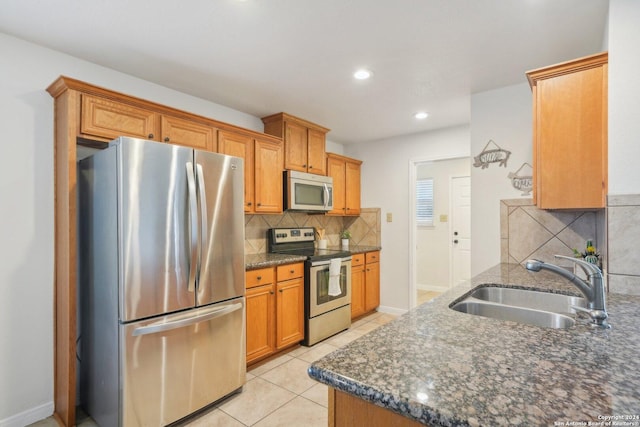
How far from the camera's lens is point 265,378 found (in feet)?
8.71

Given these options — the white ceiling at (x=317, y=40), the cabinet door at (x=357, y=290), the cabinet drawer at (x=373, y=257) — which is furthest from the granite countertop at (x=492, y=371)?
the cabinet drawer at (x=373, y=257)

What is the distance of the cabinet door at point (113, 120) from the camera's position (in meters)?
2.04

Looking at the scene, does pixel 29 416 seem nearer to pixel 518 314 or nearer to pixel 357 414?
pixel 357 414

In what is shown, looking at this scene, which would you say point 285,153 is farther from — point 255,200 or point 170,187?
point 170,187

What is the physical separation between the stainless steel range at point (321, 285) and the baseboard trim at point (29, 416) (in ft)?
6.52

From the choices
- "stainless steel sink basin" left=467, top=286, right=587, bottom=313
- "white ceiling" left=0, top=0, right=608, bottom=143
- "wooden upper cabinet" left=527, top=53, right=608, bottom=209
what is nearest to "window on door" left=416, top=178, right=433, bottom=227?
"white ceiling" left=0, top=0, right=608, bottom=143

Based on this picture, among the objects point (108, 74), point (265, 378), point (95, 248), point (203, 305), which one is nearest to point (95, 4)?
point (108, 74)

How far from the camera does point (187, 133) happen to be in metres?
2.58

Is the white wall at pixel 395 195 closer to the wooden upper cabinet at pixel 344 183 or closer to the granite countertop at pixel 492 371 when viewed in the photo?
the wooden upper cabinet at pixel 344 183

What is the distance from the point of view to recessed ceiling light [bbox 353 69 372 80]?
2.48 m

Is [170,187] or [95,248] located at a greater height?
[170,187]

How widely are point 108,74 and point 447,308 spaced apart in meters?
2.73

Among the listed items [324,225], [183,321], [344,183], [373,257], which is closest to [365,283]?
[373,257]

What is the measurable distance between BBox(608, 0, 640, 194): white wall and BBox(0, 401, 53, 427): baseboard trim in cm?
345
